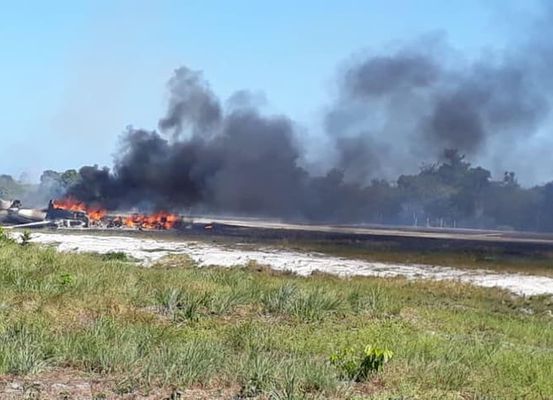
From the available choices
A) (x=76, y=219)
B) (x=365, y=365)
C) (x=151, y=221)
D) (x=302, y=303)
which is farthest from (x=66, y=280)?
(x=151, y=221)

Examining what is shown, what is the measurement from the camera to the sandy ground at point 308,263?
3353cm

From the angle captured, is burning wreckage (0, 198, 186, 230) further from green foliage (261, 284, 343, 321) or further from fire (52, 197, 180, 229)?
green foliage (261, 284, 343, 321)

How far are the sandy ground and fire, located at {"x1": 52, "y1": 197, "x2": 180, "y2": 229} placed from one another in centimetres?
2604

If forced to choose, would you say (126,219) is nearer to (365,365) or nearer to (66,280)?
(66,280)

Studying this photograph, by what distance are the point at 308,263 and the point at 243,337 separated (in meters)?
28.0

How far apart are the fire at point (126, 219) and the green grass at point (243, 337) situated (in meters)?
57.1

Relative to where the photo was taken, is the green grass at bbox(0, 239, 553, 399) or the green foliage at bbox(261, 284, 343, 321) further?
the green foliage at bbox(261, 284, 343, 321)

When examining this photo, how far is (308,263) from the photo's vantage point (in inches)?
1535

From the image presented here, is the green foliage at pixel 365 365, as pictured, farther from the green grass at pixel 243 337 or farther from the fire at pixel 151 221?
the fire at pixel 151 221

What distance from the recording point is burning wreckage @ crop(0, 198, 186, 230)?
2916 inches

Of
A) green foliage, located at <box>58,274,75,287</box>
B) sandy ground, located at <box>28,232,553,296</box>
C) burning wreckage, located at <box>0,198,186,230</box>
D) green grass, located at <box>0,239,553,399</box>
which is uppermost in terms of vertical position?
burning wreckage, located at <box>0,198,186,230</box>

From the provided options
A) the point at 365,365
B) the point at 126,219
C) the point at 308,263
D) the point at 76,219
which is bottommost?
the point at 308,263

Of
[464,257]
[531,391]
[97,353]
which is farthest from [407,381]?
[464,257]

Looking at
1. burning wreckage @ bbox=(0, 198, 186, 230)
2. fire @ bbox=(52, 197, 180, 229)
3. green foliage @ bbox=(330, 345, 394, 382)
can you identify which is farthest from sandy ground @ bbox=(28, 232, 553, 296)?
fire @ bbox=(52, 197, 180, 229)
